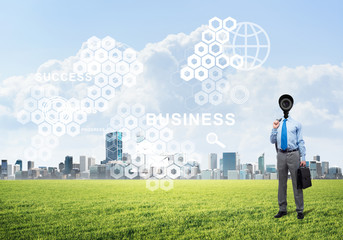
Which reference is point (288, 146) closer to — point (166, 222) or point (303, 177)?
point (303, 177)

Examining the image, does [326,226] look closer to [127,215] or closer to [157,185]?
[127,215]

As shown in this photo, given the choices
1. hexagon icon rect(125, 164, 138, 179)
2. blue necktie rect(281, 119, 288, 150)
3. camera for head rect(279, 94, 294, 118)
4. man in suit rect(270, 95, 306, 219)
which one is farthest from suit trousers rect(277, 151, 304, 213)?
hexagon icon rect(125, 164, 138, 179)

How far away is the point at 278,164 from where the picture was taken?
807 cm

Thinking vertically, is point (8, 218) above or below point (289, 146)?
below

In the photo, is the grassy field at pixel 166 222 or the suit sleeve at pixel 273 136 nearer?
the grassy field at pixel 166 222

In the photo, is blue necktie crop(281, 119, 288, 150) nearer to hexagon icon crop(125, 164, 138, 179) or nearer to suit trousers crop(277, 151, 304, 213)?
suit trousers crop(277, 151, 304, 213)

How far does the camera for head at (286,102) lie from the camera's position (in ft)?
26.2

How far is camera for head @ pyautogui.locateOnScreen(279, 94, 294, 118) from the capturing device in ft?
26.2

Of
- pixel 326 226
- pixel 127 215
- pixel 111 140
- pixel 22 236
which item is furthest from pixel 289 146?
pixel 111 140

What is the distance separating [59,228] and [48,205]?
155 inches

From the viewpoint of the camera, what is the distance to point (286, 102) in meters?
8.03

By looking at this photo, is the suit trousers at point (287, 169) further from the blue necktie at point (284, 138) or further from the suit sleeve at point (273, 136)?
the suit sleeve at point (273, 136)

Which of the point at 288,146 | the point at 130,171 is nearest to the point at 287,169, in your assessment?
the point at 288,146

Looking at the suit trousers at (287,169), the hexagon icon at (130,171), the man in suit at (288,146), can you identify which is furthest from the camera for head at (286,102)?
the hexagon icon at (130,171)
